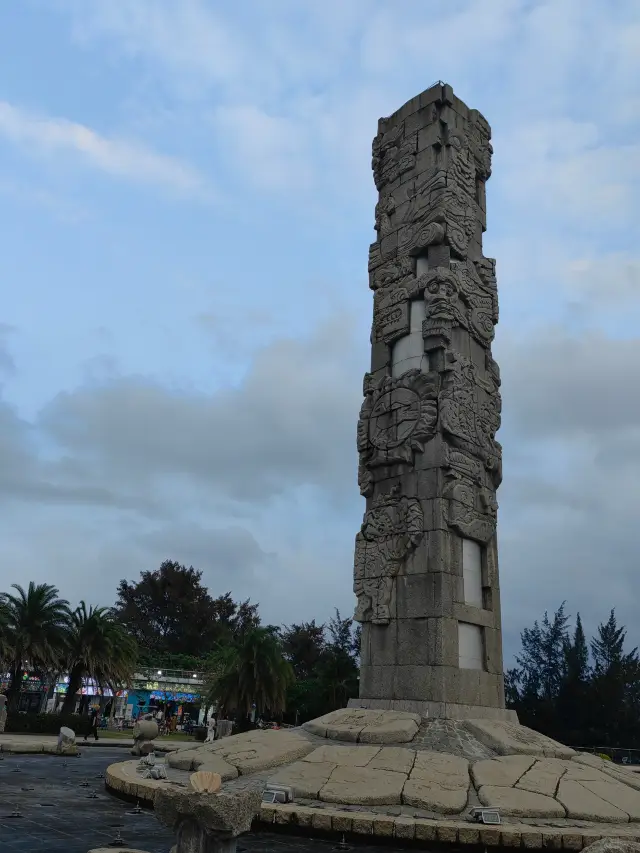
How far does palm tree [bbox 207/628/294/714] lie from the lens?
2942cm

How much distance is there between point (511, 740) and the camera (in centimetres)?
1280

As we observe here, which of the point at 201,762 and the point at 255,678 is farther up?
the point at 255,678

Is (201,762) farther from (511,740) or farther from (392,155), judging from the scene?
(392,155)

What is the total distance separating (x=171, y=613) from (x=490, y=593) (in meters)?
51.4

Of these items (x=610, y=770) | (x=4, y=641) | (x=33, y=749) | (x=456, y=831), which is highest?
(x=4, y=641)

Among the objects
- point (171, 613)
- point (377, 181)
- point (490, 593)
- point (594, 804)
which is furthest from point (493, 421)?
point (171, 613)

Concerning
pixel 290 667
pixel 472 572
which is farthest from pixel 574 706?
pixel 472 572

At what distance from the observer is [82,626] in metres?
33.6

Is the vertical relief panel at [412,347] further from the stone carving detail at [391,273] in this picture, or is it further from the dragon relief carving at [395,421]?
the stone carving detail at [391,273]

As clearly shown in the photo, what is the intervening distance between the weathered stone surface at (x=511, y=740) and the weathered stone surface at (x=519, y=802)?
6.81 ft

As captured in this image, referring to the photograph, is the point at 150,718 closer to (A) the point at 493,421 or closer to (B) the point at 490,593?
(B) the point at 490,593

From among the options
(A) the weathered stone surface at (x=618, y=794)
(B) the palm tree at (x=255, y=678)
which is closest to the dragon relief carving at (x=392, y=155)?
(A) the weathered stone surface at (x=618, y=794)

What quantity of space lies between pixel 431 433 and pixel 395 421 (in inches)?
41.3

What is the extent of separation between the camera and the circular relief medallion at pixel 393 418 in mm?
15812
